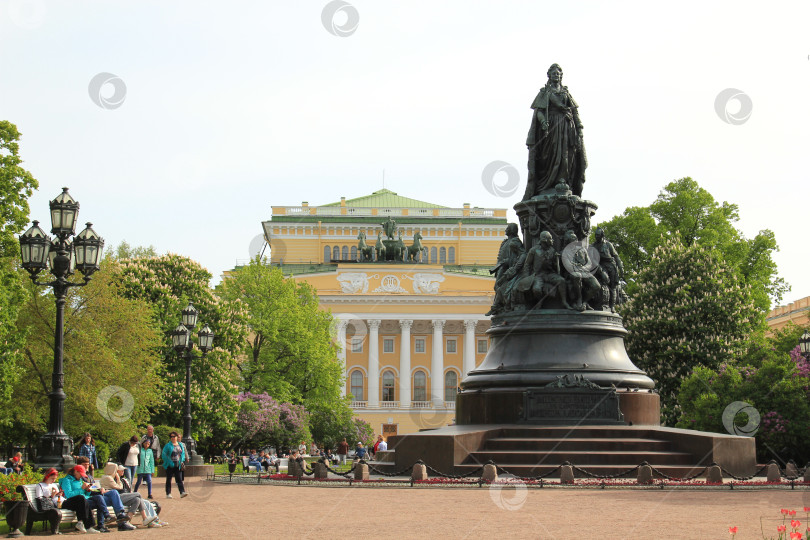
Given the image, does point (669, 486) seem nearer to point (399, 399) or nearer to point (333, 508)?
point (333, 508)

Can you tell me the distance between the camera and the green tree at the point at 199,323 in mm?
41438

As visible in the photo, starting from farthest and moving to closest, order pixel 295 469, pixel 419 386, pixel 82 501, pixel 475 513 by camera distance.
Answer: pixel 419 386 < pixel 295 469 < pixel 475 513 < pixel 82 501

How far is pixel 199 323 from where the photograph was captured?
142ft

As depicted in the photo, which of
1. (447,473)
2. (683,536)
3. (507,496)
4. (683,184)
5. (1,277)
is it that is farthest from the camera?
(683,184)

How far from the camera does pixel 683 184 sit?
5434cm

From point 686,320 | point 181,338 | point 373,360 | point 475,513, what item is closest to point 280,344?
point 686,320

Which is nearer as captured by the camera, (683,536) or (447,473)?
(683,536)

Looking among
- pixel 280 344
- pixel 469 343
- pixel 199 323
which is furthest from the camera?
pixel 469 343

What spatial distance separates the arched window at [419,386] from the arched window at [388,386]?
6.74ft

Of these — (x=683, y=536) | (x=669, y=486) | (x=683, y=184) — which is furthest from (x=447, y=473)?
(x=683, y=184)

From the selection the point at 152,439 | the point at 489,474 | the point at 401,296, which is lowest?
the point at 489,474

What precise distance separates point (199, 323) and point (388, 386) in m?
51.1

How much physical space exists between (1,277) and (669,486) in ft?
71.2

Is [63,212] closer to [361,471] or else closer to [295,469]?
[361,471]
